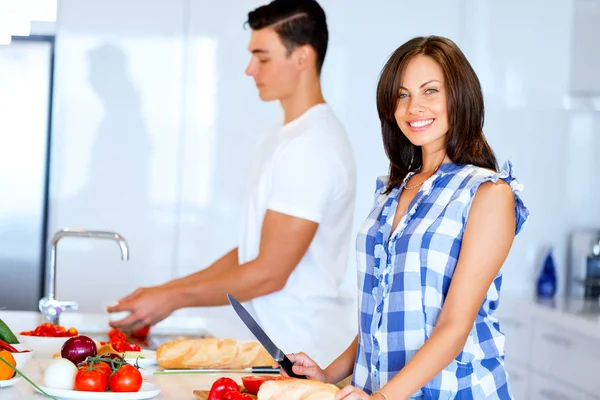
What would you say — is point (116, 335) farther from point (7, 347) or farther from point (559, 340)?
point (559, 340)

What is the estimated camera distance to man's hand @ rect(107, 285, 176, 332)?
2410mm

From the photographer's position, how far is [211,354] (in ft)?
6.25

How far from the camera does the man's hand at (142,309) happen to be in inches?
94.9

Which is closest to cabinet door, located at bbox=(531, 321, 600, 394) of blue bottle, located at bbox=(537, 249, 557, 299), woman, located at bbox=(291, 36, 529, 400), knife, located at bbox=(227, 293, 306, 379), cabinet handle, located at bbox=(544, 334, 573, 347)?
cabinet handle, located at bbox=(544, 334, 573, 347)

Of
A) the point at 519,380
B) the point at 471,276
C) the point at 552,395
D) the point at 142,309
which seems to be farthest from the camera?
the point at 519,380

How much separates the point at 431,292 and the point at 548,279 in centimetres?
247

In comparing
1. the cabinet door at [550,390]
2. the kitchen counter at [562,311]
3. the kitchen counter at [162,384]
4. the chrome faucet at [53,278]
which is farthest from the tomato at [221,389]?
the cabinet door at [550,390]

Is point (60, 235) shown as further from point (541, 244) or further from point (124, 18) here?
point (541, 244)

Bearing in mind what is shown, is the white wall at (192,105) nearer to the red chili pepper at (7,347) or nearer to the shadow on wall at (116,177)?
the shadow on wall at (116,177)

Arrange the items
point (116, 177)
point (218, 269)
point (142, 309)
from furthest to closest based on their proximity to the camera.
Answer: point (116, 177) < point (218, 269) < point (142, 309)

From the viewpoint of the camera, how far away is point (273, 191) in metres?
2.46

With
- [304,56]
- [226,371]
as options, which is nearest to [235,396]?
[226,371]

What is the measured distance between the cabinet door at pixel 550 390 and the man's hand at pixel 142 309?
1544mm

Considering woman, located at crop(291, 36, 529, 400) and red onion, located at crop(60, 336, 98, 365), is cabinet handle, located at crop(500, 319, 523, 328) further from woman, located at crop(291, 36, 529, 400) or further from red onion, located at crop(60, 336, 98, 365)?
red onion, located at crop(60, 336, 98, 365)
